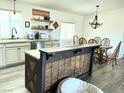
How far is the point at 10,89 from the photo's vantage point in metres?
2.72

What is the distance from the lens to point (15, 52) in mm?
4090

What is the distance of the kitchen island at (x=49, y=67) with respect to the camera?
7.40 ft

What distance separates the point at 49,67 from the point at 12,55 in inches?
85.1

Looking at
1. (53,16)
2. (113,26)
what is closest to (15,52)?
(53,16)

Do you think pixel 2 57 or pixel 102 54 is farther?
pixel 102 54

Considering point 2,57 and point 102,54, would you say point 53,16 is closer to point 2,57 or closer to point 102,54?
point 102,54

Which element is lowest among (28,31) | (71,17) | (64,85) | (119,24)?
(64,85)

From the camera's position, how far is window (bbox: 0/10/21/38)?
170 inches

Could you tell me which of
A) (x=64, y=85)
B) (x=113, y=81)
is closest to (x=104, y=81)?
(x=113, y=81)

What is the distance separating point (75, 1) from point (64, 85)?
370 centimetres

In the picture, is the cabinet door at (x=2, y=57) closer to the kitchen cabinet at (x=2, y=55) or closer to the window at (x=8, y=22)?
the kitchen cabinet at (x=2, y=55)

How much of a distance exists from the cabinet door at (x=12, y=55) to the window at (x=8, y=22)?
79 cm

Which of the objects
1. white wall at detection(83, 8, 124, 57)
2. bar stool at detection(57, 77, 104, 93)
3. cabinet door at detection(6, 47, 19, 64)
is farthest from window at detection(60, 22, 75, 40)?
bar stool at detection(57, 77, 104, 93)

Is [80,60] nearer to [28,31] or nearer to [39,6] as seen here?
[28,31]
